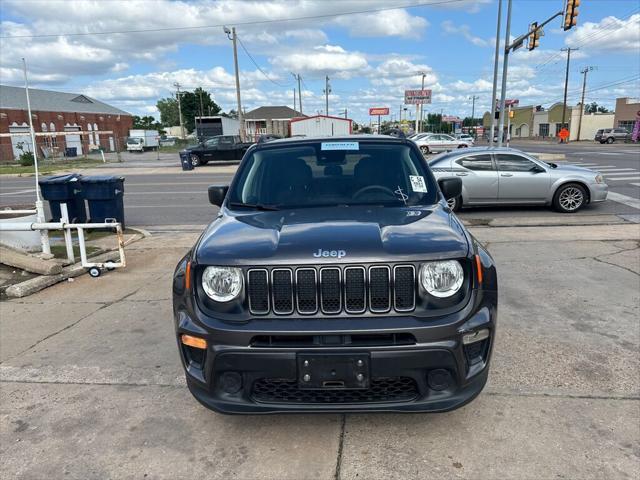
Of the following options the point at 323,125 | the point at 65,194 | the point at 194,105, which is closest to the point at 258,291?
the point at 65,194

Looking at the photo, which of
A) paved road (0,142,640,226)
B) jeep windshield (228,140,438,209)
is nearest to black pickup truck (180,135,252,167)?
paved road (0,142,640,226)

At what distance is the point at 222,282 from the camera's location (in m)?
2.73

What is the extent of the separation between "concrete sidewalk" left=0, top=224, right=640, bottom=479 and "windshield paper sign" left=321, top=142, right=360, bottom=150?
2.09 m

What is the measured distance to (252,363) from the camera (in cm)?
256

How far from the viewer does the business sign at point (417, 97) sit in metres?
69.4

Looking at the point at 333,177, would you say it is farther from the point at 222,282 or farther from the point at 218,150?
the point at 218,150

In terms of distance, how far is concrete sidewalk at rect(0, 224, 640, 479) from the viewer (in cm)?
276

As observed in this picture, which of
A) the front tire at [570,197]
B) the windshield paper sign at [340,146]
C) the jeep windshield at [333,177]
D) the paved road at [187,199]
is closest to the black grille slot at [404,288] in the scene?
the jeep windshield at [333,177]

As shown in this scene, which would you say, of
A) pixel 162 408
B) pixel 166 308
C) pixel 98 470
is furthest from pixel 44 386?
pixel 166 308

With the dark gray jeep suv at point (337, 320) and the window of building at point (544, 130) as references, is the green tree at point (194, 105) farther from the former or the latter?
the dark gray jeep suv at point (337, 320)

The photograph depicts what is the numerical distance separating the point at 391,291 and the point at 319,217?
0.85 metres

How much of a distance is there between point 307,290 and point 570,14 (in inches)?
726

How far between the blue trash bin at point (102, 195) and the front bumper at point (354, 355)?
7693 millimetres

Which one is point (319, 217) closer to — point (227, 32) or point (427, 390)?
point (427, 390)
